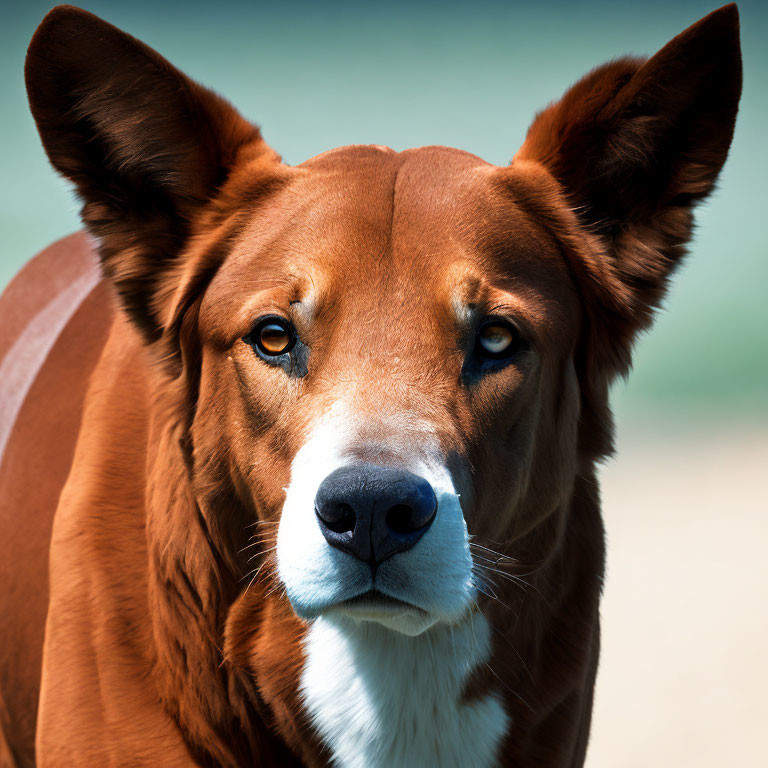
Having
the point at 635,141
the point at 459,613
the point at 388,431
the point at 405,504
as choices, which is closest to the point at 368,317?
→ the point at 388,431

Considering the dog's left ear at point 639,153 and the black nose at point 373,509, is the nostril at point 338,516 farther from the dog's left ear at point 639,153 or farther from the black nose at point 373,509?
the dog's left ear at point 639,153

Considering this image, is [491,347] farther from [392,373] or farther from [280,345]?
[280,345]

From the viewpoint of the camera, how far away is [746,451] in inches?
402

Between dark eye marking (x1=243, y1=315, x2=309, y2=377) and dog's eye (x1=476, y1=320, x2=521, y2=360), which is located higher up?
dog's eye (x1=476, y1=320, x2=521, y2=360)

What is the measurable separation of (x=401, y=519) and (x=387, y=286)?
0.60 meters

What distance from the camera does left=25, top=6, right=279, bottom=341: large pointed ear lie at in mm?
2477

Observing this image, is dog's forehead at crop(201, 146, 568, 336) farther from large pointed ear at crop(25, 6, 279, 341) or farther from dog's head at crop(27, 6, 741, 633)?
large pointed ear at crop(25, 6, 279, 341)

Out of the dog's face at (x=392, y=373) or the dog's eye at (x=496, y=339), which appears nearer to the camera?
the dog's face at (x=392, y=373)

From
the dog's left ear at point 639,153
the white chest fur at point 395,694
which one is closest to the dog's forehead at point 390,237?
the dog's left ear at point 639,153

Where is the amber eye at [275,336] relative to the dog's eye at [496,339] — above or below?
below

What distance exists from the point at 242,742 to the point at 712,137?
1898mm

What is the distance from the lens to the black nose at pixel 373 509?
6.44 feet

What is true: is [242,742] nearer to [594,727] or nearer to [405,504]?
[405,504]

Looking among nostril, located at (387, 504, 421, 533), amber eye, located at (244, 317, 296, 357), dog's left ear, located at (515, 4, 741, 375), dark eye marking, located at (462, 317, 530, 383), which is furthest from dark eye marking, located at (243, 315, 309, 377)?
dog's left ear, located at (515, 4, 741, 375)
